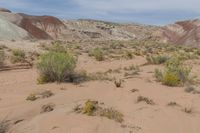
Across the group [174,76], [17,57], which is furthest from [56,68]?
[17,57]

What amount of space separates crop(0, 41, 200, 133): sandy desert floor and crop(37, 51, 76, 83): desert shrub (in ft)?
1.52

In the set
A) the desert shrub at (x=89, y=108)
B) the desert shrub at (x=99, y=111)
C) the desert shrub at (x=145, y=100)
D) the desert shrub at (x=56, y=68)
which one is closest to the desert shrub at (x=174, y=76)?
the desert shrub at (x=145, y=100)

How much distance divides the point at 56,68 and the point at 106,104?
4333mm

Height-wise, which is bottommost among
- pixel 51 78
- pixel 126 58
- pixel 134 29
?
pixel 134 29

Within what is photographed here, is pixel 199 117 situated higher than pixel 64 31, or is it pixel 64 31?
pixel 199 117

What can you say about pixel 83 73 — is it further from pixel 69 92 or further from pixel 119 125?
pixel 119 125

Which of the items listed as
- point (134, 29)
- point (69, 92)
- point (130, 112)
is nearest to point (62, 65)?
point (69, 92)

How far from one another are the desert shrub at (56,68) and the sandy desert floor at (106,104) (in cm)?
46

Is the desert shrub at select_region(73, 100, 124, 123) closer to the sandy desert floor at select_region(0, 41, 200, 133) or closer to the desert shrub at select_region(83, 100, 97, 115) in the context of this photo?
the desert shrub at select_region(83, 100, 97, 115)

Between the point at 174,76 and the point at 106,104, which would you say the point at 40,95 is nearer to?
the point at 106,104

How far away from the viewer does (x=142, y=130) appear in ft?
25.7

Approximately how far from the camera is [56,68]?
13.4 metres

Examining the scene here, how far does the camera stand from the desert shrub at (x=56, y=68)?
13453 mm

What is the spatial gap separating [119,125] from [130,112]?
1.05m
